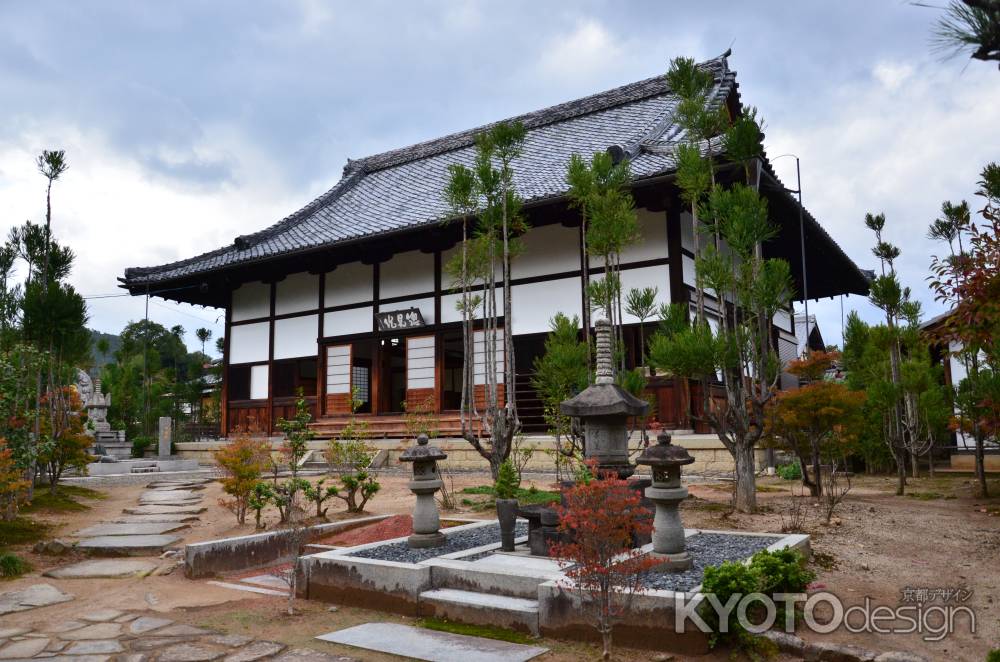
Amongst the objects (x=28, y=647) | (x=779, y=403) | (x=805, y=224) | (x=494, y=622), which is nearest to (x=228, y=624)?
(x=28, y=647)

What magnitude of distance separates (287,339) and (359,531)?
11.3 m

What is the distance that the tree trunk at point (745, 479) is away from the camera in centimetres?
821

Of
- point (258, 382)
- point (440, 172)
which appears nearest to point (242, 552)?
point (258, 382)

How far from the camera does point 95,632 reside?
4914 millimetres

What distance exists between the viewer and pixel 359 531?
8.17 metres

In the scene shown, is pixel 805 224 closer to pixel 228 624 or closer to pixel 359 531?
pixel 359 531

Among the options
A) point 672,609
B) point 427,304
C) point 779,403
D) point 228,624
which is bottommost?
point 228,624

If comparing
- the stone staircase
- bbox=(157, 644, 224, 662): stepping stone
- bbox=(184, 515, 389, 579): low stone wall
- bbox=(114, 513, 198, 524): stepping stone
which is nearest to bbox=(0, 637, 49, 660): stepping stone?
bbox=(157, 644, 224, 662): stepping stone

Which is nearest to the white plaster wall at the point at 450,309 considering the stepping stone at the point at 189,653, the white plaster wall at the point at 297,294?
the white plaster wall at the point at 297,294

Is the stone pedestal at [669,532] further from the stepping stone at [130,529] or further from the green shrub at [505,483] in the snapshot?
the stepping stone at [130,529]

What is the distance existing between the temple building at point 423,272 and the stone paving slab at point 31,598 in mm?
7751

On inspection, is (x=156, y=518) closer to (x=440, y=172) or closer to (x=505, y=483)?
(x=505, y=483)

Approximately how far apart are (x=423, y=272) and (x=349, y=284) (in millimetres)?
2317

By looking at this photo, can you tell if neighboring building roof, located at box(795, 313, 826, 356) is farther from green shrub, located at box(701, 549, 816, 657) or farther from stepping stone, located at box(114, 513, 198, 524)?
green shrub, located at box(701, 549, 816, 657)
